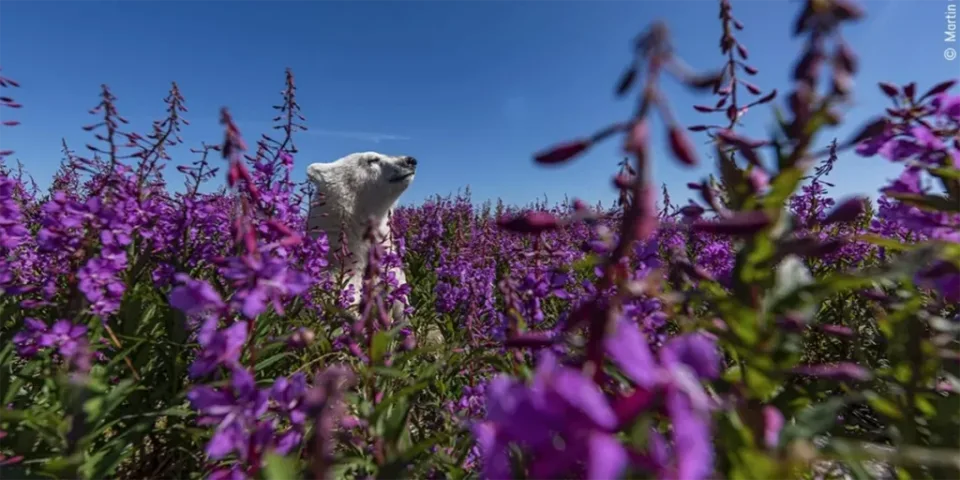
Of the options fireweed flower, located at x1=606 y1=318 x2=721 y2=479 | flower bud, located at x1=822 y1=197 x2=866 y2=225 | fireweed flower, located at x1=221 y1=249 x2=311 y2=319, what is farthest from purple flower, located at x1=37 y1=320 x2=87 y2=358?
flower bud, located at x1=822 y1=197 x2=866 y2=225

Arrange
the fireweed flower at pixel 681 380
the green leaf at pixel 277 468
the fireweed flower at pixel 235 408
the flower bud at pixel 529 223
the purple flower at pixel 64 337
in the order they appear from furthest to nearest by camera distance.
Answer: the purple flower at pixel 64 337 → the fireweed flower at pixel 235 408 → the green leaf at pixel 277 468 → the flower bud at pixel 529 223 → the fireweed flower at pixel 681 380

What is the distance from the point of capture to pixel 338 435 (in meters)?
1.36

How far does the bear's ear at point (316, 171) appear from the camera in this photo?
20.9 ft

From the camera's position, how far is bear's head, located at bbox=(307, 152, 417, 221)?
252 inches

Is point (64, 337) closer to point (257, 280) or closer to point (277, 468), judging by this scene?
point (257, 280)

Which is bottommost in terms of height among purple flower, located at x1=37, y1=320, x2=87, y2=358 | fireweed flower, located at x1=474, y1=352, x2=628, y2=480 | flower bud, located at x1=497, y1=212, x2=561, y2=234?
fireweed flower, located at x1=474, y1=352, x2=628, y2=480

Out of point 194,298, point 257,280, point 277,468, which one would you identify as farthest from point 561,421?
point 194,298

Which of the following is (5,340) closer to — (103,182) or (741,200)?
(103,182)

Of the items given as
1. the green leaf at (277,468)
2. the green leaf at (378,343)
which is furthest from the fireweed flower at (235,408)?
the green leaf at (378,343)

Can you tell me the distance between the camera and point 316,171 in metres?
6.43

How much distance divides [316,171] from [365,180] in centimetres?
68

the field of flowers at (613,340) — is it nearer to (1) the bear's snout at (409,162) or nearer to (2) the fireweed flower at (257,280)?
(2) the fireweed flower at (257,280)

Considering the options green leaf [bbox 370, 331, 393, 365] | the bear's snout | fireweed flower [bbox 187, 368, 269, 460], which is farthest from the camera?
the bear's snout

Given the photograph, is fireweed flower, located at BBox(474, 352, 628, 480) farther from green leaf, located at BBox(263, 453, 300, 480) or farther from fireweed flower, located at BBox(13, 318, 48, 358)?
fireweed flower, located at BBox(13, 318, 48, 358)
